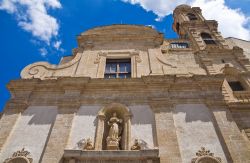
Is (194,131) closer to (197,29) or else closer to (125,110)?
(125,110)

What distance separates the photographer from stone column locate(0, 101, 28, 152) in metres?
10.7

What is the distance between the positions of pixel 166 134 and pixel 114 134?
2133 millimetres

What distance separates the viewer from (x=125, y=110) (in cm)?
1147

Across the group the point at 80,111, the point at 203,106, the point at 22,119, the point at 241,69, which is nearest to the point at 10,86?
the point at 22,119

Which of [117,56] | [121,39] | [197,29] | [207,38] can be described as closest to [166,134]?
[117,56]

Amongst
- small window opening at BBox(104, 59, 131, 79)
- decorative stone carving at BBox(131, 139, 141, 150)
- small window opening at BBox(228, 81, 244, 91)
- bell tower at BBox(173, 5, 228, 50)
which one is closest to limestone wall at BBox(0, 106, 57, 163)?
decorative stone carving at BBox(131, 139, 141, 150)

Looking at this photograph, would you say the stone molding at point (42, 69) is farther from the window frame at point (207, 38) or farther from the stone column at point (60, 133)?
the window frame at point (207, 38)

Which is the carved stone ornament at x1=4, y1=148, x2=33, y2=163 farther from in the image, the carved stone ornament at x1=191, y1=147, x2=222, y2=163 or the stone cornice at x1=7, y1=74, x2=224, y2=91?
the carved stone ornament at x1=191, y1=147, x2=222, y2=163

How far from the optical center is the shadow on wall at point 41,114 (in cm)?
1134

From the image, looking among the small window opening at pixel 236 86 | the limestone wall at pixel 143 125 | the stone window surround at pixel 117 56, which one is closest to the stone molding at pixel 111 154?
the limestone wall at pixel 143 125

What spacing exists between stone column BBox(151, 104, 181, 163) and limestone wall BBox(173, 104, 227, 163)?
269mm

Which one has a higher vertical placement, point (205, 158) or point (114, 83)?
point (114, 83)

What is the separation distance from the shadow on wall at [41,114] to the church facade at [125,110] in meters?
0.05

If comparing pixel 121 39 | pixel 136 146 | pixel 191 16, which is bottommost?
pixel 136 146
